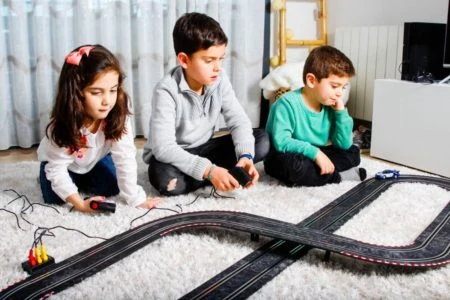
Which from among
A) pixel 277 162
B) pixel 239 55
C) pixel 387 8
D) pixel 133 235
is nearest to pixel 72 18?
pixel 239 55

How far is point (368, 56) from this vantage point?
240 cm

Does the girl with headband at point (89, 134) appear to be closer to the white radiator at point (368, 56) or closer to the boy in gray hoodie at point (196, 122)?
the boy in gray hoodie at point (196, 122)

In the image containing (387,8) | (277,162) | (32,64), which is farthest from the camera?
(387,8)

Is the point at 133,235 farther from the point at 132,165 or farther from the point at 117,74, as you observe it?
the point at 117,74

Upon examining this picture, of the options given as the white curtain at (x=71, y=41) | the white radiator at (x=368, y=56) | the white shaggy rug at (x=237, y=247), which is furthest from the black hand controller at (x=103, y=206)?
the white radiator at (x=368, y=56)

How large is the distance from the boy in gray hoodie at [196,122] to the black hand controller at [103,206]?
21cm

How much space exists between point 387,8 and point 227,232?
169cm

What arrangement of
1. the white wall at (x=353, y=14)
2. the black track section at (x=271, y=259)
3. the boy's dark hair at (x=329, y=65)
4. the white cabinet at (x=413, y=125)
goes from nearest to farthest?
1. the black track section at (x=271, y=259)
2. the boy's dark hair at (x=329, y=65)
3. the white cabinet at (x=413, y=125)
4. the white wall at (x=353, y=14)

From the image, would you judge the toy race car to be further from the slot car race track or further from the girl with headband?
the girl with headband

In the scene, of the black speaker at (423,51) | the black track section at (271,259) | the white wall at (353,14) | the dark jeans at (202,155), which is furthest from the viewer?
the white wall at (353,14)

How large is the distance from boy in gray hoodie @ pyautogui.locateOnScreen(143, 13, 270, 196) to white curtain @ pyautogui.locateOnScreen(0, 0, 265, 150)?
0.78 metres

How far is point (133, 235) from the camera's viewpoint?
3.59 feet

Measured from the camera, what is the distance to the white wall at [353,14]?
6.99 feet

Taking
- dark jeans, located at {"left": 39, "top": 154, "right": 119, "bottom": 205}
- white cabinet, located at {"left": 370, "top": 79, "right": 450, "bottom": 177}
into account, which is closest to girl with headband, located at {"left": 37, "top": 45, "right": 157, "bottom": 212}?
dark jeans, located at {"left": 39, "top": 154, "right": 119, "bottom": 205}
